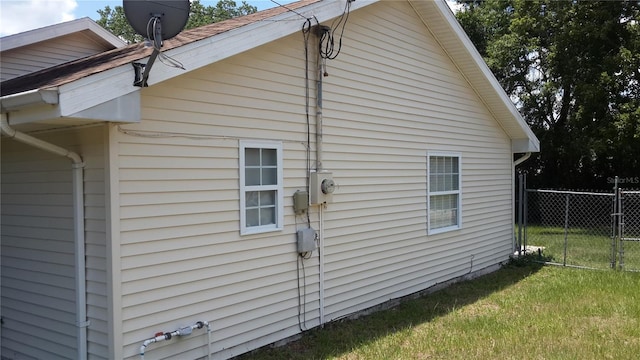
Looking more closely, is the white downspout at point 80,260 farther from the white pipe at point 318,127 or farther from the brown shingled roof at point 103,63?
the white pipe at point 318,127

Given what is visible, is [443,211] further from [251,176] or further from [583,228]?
[583,228]

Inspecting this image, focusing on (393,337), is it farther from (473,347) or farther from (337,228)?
(337,228)

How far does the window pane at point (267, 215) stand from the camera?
225 inches

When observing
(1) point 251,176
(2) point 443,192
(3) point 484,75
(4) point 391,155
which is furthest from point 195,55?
(3) point 484,75

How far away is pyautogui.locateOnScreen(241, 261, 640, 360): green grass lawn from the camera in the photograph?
18.5 ft

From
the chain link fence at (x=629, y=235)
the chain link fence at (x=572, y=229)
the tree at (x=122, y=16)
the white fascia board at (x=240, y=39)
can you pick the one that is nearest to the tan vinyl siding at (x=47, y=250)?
the white fascia board at (x=240, y=39)

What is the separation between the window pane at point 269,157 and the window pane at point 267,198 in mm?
309

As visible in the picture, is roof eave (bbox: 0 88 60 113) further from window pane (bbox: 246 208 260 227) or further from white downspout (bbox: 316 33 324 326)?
white downspout (bbox: 316 33 324 326)

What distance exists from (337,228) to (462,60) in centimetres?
411

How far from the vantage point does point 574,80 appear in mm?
18328


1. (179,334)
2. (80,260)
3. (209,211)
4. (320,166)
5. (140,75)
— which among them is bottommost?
(179,334)

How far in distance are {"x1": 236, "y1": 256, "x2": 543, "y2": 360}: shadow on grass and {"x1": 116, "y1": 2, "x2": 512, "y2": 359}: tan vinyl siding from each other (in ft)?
0.65

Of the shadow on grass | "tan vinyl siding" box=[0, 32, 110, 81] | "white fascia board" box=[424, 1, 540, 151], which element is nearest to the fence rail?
"white fascia board" box=[424, 1, 540, 151]

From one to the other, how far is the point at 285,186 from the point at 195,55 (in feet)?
6.07
